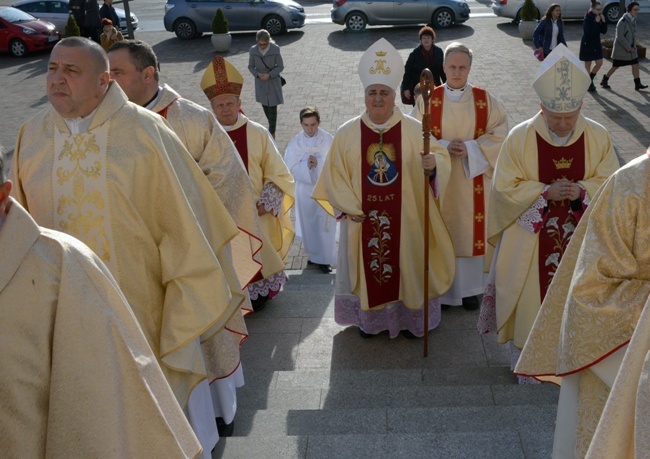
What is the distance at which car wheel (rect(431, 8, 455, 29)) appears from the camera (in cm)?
2106

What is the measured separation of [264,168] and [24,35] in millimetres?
15919

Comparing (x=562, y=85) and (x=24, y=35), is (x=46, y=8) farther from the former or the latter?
(x=562, y=85)

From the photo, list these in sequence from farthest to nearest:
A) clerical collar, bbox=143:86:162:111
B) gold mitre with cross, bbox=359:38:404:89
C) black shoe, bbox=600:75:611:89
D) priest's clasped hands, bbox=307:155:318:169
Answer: black shoe, bbox=600:75:611:89
priest's clasped hands, bbox=307:155:318:169
gold mitre with cross, bbox=359:38:404:89
clerical collar, bbox=143:86:162:111

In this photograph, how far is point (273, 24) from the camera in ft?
69.9

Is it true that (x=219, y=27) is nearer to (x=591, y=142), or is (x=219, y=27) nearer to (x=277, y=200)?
(x=277, y=200)

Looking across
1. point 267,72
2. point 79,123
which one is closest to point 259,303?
point 79,123

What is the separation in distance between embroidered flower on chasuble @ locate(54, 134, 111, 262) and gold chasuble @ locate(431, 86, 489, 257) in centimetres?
353

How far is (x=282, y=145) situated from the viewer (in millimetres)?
12516

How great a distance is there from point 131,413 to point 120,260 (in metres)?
1.26

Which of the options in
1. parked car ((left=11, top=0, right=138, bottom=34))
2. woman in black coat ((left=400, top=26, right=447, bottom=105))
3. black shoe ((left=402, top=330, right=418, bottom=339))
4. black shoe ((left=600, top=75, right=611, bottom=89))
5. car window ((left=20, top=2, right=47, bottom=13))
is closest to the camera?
black shoe ((left=402, top=330, right=418, bottom=339))

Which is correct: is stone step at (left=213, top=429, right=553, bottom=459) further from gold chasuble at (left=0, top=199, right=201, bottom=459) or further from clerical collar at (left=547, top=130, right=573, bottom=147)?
clerical collar at (left=547, top=130, right=573, bottom=147)

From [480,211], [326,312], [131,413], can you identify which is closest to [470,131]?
[480,211]

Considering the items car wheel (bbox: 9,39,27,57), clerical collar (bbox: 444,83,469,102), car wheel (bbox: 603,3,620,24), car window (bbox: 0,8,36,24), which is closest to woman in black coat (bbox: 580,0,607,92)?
car wheel (bbox: 603,3,620,24)

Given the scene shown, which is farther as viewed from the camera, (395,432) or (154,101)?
(154,101)
